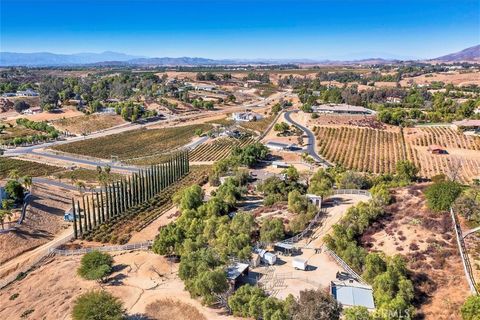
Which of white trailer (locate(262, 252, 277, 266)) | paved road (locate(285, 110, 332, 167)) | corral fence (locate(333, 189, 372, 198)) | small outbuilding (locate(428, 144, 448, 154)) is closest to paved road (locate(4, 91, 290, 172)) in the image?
paved road (locate(285, 110, 332, 167))

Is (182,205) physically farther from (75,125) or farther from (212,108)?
(212,108)

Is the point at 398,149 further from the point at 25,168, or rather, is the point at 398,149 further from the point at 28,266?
the point at 25,168

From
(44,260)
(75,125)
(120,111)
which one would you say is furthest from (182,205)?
(120,111)

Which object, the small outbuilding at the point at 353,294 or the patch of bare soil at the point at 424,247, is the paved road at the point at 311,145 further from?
the small outbuilding at the point at 353,294

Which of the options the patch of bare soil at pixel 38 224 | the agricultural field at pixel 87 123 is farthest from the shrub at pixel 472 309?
the agricultural field at pixel 87 123

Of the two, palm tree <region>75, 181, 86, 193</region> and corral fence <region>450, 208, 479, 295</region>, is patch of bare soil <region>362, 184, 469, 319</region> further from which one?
palm tree <region>75, 181, 86, 193</region>
